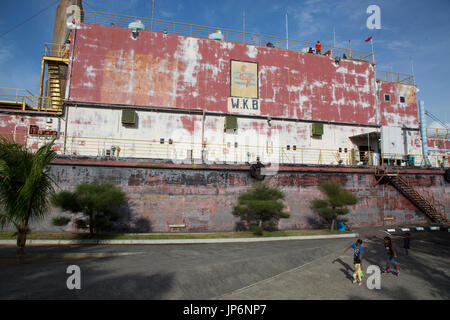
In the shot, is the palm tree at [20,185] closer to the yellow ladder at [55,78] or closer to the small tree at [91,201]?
the small tree at [91,201]

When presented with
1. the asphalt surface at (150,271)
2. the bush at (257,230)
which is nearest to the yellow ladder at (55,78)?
the asphalt surface at (150,271)

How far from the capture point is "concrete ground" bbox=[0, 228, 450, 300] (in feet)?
24.1

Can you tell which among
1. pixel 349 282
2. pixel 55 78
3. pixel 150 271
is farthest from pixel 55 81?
pixel 349 282

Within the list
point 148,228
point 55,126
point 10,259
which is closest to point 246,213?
point 148,228

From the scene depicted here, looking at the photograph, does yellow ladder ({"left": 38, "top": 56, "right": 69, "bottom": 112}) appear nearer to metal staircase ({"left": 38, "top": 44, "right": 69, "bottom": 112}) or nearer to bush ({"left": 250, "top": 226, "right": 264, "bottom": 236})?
metal staircase ({"left": 38, "top": 44, "right": 69, "bottom": 112})

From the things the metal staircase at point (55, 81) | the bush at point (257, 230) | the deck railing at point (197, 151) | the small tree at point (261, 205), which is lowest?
the bush at point (257, 230)

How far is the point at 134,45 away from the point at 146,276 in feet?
61.8

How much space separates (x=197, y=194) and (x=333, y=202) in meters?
8.47

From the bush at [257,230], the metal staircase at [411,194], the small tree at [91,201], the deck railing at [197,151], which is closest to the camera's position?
the small tree at [91,201]

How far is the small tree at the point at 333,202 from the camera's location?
54.5 feet

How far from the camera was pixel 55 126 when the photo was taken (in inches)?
764

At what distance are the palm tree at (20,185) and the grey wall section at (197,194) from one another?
695cm

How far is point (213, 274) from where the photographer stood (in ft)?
29.3

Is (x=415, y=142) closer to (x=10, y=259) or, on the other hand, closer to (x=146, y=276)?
(x=146, y=276)
